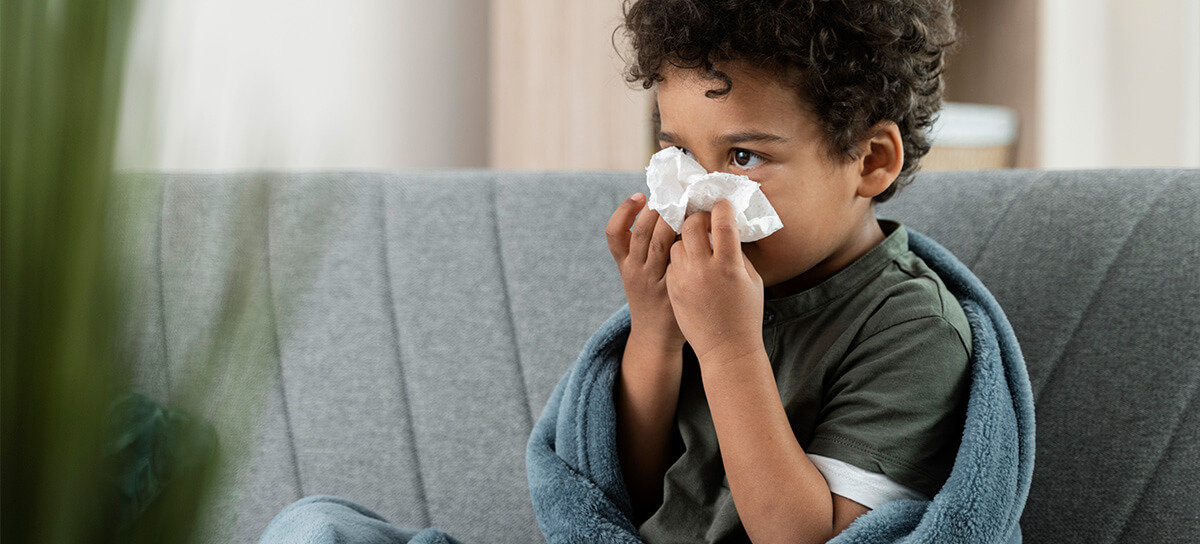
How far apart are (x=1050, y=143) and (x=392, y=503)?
1.54 m

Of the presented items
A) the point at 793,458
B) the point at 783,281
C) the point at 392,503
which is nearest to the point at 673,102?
the point at 783,281

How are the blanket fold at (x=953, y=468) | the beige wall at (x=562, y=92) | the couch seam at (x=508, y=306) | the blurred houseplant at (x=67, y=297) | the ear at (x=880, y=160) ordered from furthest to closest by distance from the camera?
the beige wall at (x=562, y=92), the couch seam at (x=508, y=306), the ear at (x=880, y=160), the blanket fold at (x=953, y=468), the blurred houseplant at (x=67, y=297)

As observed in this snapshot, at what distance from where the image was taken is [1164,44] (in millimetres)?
1727

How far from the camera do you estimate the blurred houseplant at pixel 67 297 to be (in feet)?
0.72

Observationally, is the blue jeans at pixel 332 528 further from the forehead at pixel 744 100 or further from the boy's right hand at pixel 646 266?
the forehead at pixel 744 100

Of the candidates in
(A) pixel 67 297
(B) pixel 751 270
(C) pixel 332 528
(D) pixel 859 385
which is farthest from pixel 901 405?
(A) pixel 67 297

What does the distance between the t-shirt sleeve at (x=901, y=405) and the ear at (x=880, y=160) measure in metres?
0.12

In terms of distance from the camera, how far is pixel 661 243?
29.1 inches

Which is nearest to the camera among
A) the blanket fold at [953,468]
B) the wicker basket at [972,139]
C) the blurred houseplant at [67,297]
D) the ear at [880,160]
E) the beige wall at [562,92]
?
the blurred houseplant at [67,297]

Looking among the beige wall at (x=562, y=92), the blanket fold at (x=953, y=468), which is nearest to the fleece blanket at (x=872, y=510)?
the blanket fold at (x=953, y=468)

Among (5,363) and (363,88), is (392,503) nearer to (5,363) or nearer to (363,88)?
(5,363)

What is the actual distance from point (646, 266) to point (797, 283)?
0.14 meters

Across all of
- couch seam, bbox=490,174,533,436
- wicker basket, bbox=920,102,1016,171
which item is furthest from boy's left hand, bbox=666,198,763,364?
wicker basket, bbox=920,102,1016,171

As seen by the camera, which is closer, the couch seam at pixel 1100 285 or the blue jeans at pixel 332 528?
the blue jeans at pixel 332 528
